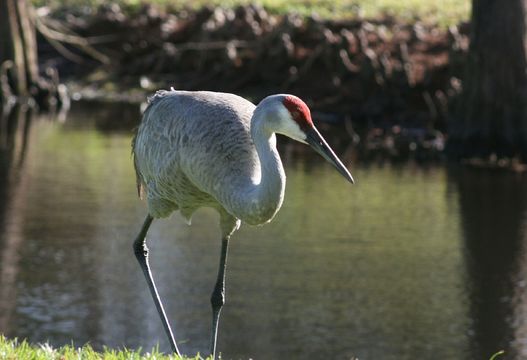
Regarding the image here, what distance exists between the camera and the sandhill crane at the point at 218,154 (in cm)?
670

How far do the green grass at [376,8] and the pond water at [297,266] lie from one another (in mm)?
7926

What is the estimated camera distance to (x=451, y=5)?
26.2 meters

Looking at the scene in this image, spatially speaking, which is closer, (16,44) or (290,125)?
(290,125)

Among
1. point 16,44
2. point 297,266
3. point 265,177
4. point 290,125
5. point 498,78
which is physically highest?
point 16,44

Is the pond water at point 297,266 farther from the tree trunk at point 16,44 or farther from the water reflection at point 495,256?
the tree trunk at point 16,44

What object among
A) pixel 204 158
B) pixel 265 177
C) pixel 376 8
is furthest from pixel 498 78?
pixel 265 177

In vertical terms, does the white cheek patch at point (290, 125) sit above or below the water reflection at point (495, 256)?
above

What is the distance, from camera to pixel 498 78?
58.5 ft

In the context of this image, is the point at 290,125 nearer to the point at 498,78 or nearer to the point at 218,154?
the point at 218,154

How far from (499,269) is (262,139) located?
606 cm

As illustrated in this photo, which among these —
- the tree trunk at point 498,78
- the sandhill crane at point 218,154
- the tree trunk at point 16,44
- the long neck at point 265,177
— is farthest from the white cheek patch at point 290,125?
the tree trunk at point 16,44

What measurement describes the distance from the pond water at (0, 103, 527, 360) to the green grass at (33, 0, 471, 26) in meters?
7.93

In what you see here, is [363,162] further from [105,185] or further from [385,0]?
[385,0]

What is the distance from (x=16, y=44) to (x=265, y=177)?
1708 centimetres
